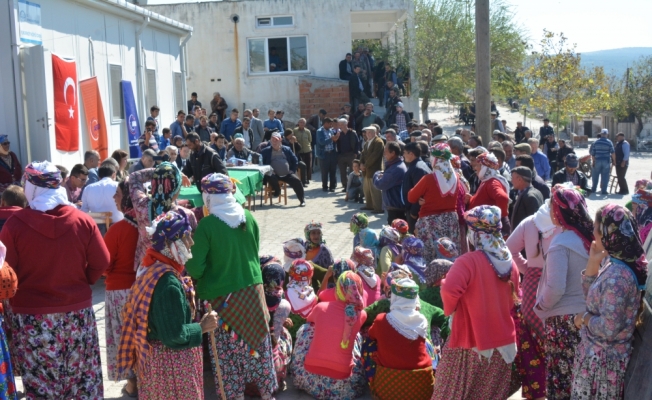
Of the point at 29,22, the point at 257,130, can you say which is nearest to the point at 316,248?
the point at 29,22

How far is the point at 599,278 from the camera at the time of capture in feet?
13.6

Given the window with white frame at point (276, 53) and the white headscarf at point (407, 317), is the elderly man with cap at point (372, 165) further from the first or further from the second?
the white headscarf at point (407, 317)

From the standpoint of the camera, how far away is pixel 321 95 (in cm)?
2220

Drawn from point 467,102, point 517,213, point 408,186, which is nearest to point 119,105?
point 408,186

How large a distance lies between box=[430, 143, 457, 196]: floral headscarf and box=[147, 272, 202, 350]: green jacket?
4.48 metres

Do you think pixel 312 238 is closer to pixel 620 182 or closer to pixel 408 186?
pixel 408 186

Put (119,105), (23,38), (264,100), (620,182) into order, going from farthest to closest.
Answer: (264,100), (620,182), (119,105), (23,38)

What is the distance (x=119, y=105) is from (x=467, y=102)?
66.8 feet

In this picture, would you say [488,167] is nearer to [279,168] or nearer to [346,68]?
[279,168]

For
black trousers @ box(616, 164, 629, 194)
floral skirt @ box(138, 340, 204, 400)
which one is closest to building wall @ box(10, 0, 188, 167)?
floral skirt @ box(138, 340, 204, 400)

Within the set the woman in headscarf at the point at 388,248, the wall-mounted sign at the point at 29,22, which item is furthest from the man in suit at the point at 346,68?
the woman in headscarf at the point at 388,248

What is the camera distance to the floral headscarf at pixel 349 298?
18.1 feet

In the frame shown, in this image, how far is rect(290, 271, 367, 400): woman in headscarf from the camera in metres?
5.55

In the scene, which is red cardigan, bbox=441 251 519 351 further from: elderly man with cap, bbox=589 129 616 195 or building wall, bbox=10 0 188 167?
elderly man with cap, bbox=589 129 616 195
